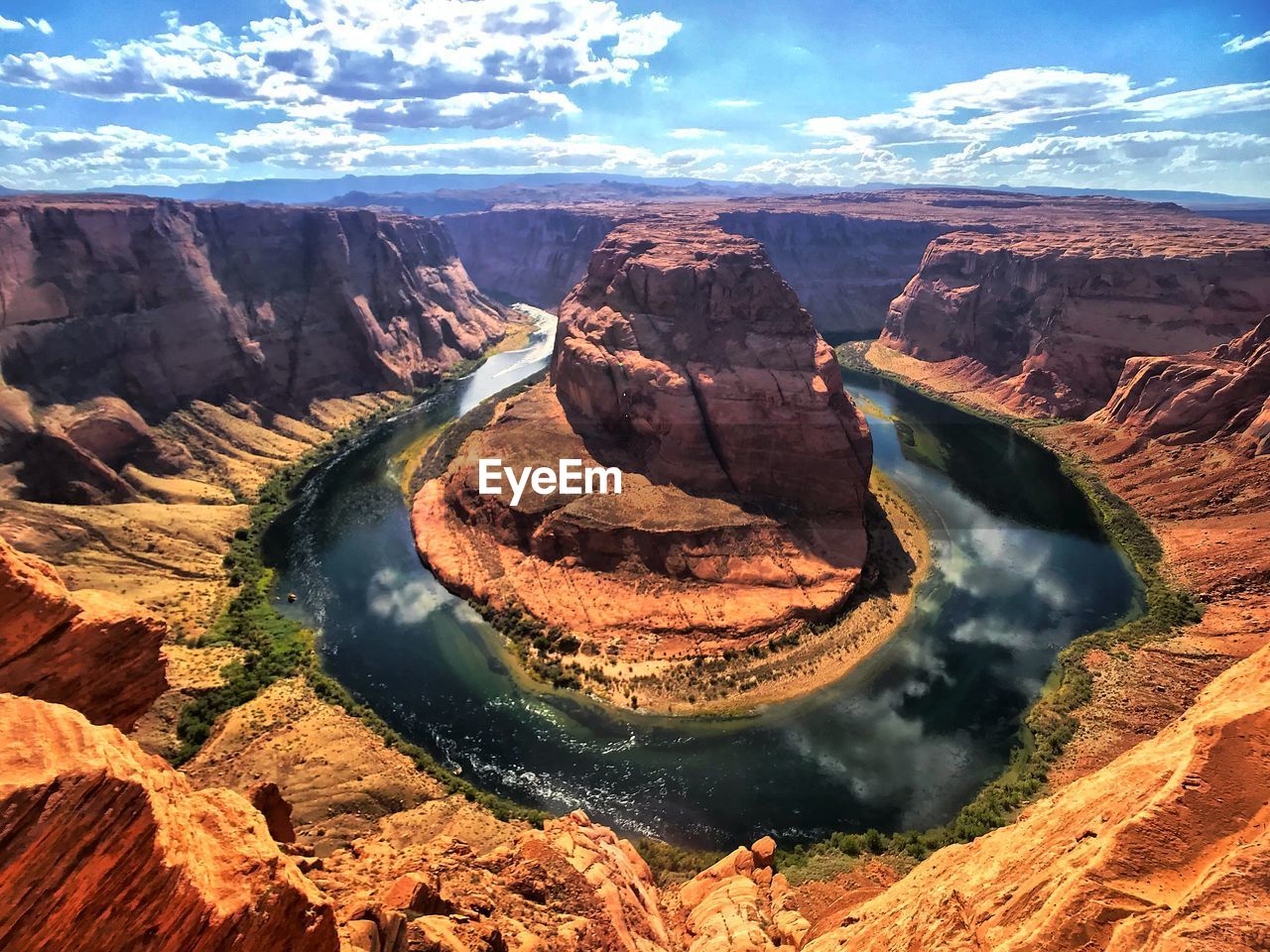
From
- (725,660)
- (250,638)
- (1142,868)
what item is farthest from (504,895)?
(250,638)

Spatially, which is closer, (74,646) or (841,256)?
(74,646)

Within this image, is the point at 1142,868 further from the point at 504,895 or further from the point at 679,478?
the point at 679,478

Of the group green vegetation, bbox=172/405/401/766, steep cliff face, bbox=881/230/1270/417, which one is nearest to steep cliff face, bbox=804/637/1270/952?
green vegetation, bbox=172/405/401/766

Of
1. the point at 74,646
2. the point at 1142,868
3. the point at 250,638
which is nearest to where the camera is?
the point at 1142,868

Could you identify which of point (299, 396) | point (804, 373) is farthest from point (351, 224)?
point (804, 373)

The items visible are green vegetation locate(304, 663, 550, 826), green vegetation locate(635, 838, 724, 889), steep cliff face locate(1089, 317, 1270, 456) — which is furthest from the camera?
steep cliff face locate(1089, 317, 1270, 456)

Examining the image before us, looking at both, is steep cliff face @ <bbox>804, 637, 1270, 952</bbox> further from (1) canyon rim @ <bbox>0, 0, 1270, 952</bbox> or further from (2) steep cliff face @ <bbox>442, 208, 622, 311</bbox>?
(2) steep cliff face @ <bbox>442, 208, 622, 311</bbox>
